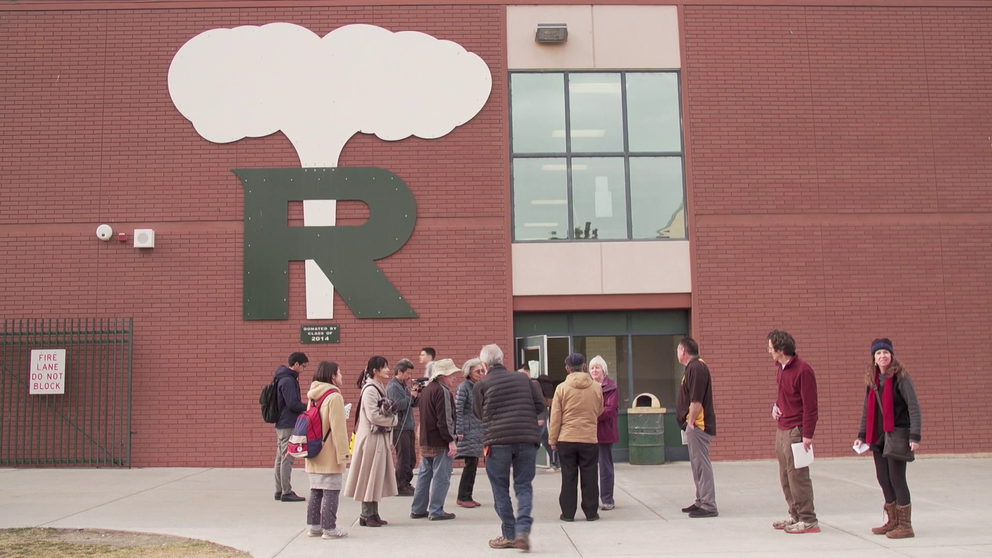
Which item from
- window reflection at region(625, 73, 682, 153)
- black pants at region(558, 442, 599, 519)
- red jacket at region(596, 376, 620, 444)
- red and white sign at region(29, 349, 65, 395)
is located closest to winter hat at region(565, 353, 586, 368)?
black pants at region(558, 442, 599, 519)

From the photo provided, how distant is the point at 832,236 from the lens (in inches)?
566

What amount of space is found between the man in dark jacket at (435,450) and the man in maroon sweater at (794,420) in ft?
11.1

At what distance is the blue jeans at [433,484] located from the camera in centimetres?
924

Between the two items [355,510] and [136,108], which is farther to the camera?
[136,108]

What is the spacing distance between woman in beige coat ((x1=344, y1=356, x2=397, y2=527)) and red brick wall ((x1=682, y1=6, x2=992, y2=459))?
6865 millimetres

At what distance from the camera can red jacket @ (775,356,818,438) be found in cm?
799

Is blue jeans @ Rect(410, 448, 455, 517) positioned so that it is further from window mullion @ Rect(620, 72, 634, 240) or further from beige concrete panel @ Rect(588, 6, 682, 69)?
beige concrete panel @ Rect(588, 6, 682, 69)

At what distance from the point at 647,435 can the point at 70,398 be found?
29.7 ft

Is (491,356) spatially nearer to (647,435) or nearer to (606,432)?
(606,432)

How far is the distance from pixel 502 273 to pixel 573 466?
5.55m

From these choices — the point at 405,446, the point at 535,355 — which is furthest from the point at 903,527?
the point at 535,355

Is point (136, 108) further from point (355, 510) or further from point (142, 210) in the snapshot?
point (355, 510)

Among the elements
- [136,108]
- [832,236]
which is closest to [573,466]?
[832,236]

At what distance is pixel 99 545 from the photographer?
7945 mm
